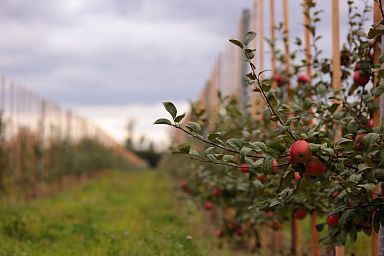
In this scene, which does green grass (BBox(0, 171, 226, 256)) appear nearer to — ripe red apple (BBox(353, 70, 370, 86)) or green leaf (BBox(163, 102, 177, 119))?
ripe red apple (BBox(353, 70, 370, 86))

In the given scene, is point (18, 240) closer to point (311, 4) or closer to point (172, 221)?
point (172, 221)

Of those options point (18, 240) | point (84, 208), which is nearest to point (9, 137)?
point (84, 208)

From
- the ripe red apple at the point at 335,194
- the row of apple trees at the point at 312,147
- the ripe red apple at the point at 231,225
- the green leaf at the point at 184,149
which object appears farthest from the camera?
the ripe red apple at the point at 231,225

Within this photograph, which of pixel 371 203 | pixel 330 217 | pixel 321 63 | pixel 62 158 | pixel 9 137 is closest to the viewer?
pixel 371 203

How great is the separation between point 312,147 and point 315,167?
12 cm

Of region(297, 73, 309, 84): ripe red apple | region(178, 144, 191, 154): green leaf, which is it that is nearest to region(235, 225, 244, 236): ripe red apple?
region(297, 73, 309, 84): ripe red apple

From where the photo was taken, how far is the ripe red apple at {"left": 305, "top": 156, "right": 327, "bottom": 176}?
1.87m

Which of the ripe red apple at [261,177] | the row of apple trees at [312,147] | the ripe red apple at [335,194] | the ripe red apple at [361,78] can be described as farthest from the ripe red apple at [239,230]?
the ripe red apple at [361,78]

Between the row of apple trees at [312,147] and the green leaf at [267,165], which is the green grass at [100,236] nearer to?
the row of apple trees at [312,147]

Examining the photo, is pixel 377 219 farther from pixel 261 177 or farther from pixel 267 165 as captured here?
pixel 261 177

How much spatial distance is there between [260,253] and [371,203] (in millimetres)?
2767

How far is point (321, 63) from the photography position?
3.54m

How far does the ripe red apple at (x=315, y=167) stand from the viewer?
73.5 inches

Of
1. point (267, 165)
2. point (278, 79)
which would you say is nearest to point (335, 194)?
point (267, 165)
